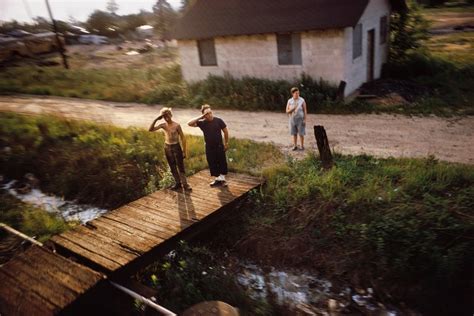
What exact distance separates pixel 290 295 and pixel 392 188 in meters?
2.96

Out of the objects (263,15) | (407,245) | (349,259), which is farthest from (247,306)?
(263,15)

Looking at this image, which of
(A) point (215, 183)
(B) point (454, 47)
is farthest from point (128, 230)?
(B) point (454, 47)

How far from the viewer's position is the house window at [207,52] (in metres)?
18.5

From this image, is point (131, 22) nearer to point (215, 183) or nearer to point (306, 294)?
point (215, 183)

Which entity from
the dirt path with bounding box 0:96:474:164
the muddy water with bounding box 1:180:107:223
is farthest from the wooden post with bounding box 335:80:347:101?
the muddy water with bounding box 1:180:107:223

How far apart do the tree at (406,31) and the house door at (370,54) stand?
7.37 feet

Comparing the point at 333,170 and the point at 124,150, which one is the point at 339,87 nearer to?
the point at 333,170

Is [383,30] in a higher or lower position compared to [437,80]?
higher

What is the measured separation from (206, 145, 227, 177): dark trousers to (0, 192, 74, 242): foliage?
400 centimetres

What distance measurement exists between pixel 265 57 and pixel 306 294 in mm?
12477

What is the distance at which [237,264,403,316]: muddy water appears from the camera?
19.9ft

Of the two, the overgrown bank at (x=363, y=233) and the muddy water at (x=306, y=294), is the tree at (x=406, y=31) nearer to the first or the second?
the overgrown bank at (x=363, y=233)

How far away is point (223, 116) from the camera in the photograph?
1468 centimetres

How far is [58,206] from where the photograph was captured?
34.9 feet
